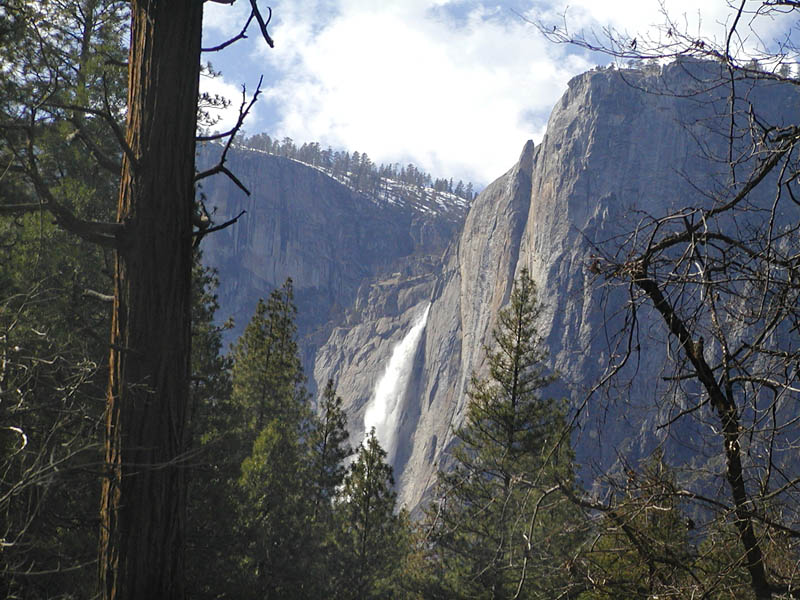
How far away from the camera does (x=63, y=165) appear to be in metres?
11.4

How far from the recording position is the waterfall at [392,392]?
296 ft

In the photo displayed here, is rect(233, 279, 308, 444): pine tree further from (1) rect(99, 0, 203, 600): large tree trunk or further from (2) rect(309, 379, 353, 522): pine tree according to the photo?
(1) rect(99, 0, 203, 600): large tree trunk

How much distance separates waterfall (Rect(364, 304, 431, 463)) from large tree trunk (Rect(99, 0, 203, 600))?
8391 cm

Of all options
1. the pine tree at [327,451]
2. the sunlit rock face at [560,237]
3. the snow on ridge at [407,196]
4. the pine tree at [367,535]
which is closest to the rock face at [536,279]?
the sunlit rock face at [560,237]

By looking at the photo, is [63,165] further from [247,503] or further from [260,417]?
[260,417]

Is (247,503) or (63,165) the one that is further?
(247,503)

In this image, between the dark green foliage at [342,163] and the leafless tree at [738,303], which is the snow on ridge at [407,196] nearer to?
the dark green foliage at [342,163]

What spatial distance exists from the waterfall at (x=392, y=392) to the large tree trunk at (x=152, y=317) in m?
83.9

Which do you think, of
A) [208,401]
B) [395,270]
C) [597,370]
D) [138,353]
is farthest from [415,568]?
[395,270]

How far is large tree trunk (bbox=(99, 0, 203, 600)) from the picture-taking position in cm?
300

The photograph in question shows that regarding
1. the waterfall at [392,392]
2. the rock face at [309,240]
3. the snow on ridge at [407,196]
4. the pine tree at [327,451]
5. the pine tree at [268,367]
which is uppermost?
the snow on ridge at [407,196]

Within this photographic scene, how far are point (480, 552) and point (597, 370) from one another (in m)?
53.5

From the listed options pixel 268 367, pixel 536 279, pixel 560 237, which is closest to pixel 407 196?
pixel 560 237

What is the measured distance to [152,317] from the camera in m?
3.14
